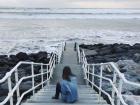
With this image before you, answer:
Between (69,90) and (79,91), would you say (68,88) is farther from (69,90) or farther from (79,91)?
(79,91)

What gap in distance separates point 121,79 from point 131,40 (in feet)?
110

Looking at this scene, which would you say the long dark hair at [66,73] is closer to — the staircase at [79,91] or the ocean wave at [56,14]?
the staircase at [79,91]

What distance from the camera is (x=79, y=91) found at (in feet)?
32.5

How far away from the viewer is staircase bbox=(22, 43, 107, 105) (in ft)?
24.3

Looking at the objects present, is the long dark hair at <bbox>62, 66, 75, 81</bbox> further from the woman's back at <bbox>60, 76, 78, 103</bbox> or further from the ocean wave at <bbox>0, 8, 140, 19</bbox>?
the ocean wave at <bbox>0, 8, 140, 19</bbox>

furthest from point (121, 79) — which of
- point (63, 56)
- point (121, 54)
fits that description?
point (121, 54)

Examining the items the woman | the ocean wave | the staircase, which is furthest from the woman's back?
the ocean wave

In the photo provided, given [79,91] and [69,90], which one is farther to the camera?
[79,91]

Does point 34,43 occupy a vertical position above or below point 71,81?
above

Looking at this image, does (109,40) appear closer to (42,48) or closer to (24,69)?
(42,48)

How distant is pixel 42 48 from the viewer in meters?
30.2

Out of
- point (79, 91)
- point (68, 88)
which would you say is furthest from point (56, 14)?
point (68, 88)

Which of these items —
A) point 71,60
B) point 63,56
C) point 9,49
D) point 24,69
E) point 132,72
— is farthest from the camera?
point 9,49

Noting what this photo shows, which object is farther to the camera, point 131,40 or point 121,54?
point 131,40
